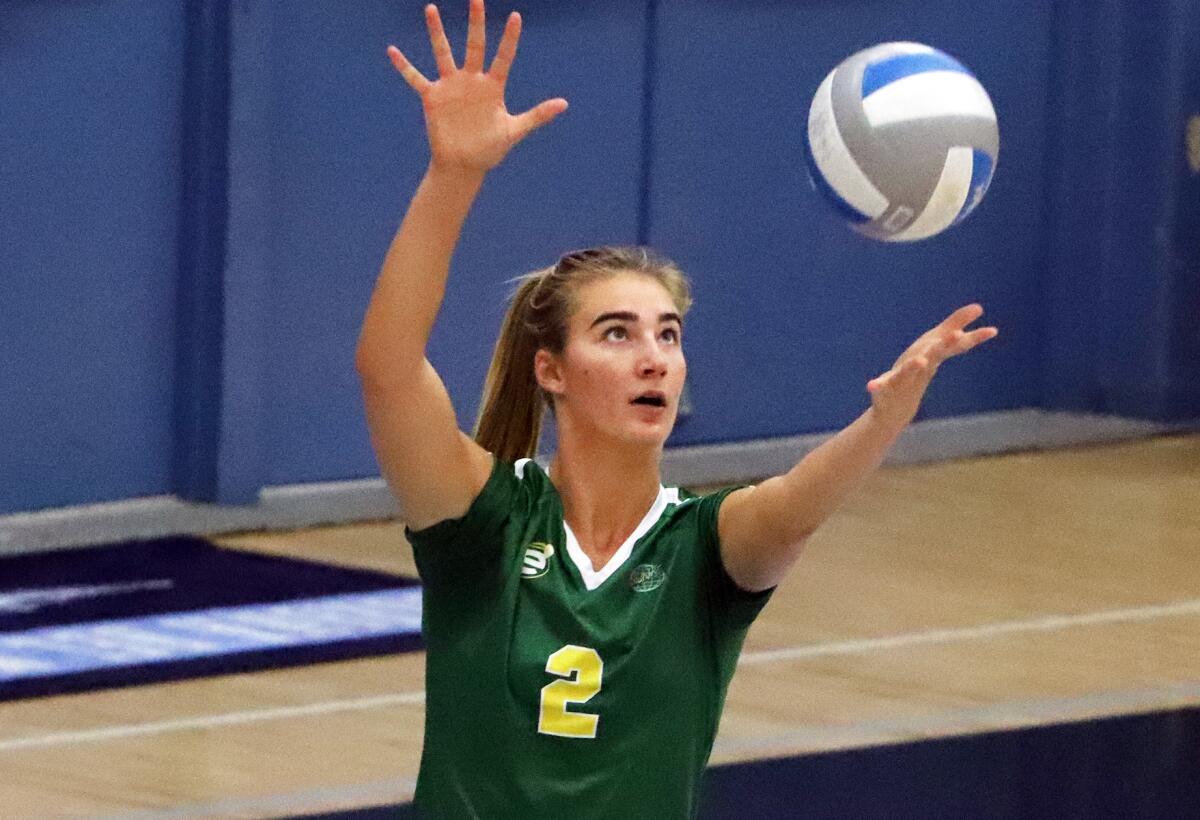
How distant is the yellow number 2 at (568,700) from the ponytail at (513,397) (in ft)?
→ 1.38

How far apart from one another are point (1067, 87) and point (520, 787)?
27.6 feet

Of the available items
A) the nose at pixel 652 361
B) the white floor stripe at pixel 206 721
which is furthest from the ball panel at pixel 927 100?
the white floor stripe at pixel 206 721

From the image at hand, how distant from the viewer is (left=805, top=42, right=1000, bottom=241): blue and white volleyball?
4.26 metres

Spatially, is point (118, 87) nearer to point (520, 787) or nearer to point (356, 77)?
point (356, 77)

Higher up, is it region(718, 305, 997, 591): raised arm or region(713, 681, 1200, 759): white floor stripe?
region(718, 305, 997, 591): raised arm

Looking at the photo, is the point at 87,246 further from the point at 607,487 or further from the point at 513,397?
the point at 607,487

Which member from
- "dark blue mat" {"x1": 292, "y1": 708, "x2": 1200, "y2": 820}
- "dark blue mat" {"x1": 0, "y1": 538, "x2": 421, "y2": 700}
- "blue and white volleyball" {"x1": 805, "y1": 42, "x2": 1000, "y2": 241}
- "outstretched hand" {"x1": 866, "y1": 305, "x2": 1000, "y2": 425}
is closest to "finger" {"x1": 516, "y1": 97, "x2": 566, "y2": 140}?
"outstretched hand" {"x1": 866, "y1": 305, "x2": 1000, "y2": 425}

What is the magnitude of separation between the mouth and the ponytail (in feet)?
0.82

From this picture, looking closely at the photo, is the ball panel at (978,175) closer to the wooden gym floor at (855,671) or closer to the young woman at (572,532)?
the young woman at (572,532)

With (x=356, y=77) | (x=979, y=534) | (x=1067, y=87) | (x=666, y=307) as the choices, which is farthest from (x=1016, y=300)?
(x=666, y=307)

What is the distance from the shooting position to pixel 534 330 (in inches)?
137

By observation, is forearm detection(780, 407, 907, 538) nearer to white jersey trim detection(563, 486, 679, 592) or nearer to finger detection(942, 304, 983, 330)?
finger detection(942, 304, 983, 330)

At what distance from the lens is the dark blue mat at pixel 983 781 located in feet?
18.7

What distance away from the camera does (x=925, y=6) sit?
10.5m
